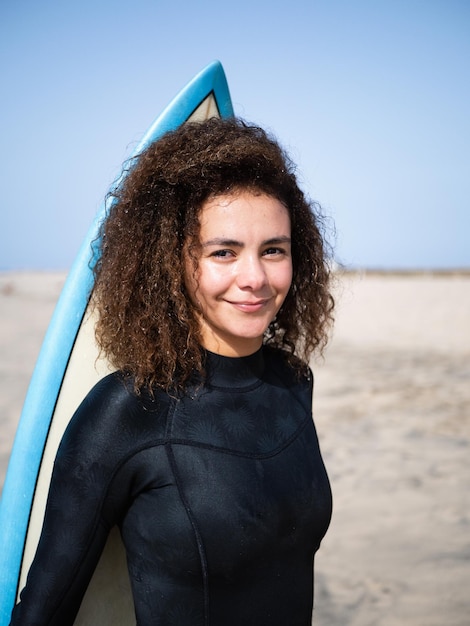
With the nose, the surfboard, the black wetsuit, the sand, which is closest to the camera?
the black wetsuit

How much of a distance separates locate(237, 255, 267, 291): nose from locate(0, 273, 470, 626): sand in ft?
2.83

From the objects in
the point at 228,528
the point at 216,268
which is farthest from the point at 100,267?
the point at 228,528

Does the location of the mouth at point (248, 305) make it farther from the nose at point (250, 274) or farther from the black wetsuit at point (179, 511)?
the black wetsuit at point (179, 511)

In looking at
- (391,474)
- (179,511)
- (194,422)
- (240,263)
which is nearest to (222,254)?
(240,263)

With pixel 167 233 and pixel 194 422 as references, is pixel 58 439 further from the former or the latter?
pixel 167 233

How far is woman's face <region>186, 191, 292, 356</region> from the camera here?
1408 mm

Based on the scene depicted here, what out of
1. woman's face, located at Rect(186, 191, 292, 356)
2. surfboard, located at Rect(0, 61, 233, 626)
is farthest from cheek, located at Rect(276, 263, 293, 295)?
surfboard, located at Rect(0, 61, 233, 626)

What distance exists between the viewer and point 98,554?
1.30m

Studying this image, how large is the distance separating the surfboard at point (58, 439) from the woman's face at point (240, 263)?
0.49 m

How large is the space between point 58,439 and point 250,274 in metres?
0.86

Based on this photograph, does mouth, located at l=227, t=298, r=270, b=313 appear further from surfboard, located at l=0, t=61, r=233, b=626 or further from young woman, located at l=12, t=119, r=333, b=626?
surfboard, located at l=0, t=61, r=233, b=626

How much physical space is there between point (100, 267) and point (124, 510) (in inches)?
29.0

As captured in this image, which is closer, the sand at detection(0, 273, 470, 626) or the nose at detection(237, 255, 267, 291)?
the nose at detection(237, 255, 267, 291)

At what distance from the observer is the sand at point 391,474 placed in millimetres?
3062
